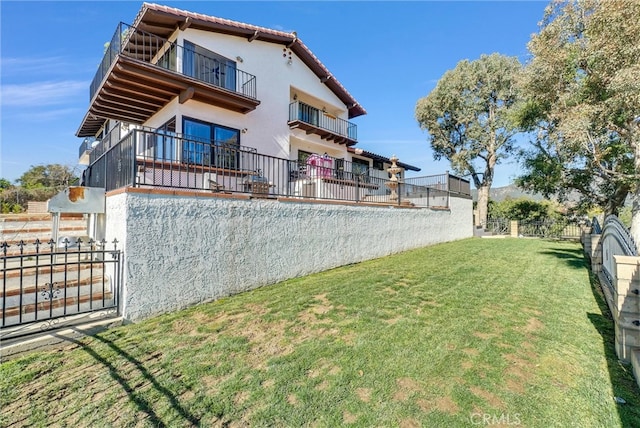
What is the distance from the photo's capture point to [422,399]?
8.46ft

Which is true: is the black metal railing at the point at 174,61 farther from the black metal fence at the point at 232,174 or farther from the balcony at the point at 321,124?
the balcony at the point at 321,124

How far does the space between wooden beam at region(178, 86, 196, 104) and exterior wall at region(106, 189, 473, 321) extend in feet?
17.4

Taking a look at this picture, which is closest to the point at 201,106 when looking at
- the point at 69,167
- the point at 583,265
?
the point at 583,265

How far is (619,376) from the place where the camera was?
3.07m

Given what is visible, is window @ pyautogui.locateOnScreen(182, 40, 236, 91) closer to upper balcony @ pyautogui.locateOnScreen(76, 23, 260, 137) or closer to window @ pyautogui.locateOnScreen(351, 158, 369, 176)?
upper balcony @ pyautogui.locateOnScreen(76, 23, 260, 137)

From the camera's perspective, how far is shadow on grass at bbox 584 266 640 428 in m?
2.49

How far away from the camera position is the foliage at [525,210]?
61.3 ft

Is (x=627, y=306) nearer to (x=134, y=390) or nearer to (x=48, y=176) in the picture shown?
(x=134, y=390)

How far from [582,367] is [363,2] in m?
12.0

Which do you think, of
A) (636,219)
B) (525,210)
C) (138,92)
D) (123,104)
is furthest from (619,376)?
(525,210)

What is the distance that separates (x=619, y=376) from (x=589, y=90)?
7.93 m

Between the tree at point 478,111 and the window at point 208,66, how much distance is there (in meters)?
15.9

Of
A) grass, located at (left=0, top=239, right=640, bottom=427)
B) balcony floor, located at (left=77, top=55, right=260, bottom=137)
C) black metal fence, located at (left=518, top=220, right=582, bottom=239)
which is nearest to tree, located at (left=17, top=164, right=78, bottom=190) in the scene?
balcony floor, located at (left=77, top=55, right=260, bottom=137)

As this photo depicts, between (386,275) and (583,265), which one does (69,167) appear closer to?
(386,275)
